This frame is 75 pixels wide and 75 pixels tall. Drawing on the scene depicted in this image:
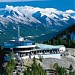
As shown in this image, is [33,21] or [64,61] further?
[64,61]

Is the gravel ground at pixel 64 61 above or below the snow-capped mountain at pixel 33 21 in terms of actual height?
below

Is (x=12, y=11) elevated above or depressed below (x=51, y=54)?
above

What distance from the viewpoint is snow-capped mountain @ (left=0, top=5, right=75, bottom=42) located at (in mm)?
7844

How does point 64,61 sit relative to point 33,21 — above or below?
below

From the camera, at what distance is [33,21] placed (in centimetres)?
795

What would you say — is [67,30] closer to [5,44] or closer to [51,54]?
[51,54]

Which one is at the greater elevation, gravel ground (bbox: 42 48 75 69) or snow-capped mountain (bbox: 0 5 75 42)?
snow-capped mountain (bbox: 0 5 75 42)

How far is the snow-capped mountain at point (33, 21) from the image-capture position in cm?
784

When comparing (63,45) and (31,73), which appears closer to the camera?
(31,73)

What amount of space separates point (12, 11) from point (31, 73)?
0.91 metres

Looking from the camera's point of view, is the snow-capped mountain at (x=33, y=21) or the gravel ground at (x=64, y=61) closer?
the snow-capped mountain at (x=33, y=21)

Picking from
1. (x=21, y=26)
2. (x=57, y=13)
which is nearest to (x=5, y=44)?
(x=21, y=26)

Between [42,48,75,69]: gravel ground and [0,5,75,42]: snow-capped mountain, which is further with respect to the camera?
[42,48,75,69]: gravel ground

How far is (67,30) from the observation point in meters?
8.12
